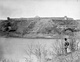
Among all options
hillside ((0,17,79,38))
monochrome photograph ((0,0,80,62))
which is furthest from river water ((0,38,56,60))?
hillside ((0,17,79,38))

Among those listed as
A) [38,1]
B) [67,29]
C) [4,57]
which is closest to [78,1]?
[67,29]

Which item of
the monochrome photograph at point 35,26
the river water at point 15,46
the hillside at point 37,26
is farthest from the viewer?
the hillside at point 37,26

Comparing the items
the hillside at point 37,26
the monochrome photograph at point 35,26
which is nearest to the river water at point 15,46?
the monochrome photograph at point 35,26

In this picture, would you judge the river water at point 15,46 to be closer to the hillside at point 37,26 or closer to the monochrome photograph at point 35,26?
the monochrome photograph at point 35,26

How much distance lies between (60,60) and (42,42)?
243 centimetres

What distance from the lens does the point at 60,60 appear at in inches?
167

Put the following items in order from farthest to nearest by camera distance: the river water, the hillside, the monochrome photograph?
the hillside
the monochrome photograph
the river water

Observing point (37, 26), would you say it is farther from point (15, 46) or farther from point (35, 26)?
point (15, 46)

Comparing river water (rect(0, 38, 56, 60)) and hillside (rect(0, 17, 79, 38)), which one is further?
hillside (rect(0, 17, 79, 38))

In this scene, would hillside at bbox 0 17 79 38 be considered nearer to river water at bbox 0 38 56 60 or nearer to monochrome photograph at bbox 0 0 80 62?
monochrome photograph at bbox 0 0 80 62

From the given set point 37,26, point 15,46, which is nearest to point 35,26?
point 37,26

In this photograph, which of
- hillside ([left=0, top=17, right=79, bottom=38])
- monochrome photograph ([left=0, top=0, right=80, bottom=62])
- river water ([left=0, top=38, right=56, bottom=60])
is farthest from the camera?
hillside ([left=0, top=17, right=79, bottom=38])

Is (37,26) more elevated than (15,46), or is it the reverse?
(37,26)

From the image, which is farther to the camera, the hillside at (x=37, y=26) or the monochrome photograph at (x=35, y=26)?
the hillside at (x=37, y=26)
